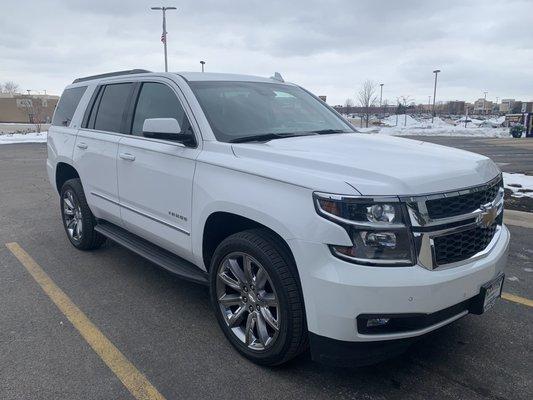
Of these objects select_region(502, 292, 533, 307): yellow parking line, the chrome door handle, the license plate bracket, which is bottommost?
select_region(502, 292, 533, 307): yellow parking line

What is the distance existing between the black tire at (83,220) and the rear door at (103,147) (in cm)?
13

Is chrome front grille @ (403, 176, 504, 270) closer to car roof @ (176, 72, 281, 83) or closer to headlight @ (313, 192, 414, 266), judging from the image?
headlight @ (313, 192, 414, 266)

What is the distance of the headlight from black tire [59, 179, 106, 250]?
3.66 m

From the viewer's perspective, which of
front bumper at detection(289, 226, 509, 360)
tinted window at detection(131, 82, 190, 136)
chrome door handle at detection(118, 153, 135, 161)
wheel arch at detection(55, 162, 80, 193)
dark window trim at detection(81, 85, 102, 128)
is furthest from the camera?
wheel arch at detection(55, 162, 80, 193)

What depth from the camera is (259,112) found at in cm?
394

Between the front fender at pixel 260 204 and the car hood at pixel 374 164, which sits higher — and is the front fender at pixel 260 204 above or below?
below

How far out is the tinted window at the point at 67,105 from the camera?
565 cm

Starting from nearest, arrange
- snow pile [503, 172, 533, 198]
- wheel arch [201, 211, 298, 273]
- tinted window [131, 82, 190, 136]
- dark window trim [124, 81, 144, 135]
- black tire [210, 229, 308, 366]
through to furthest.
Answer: black tire [210, 229, 308, 366] < wheel arch [201, 211, 298, 273] < tinted window [131, 82, 190, 136] < dark window trim [124, 81, 144, 135] < snow pile [503, 172, 533, 198]

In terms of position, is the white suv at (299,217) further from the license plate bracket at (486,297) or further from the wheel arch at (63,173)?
the wheel arch at (63,173)

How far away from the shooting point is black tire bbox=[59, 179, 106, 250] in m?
5.27

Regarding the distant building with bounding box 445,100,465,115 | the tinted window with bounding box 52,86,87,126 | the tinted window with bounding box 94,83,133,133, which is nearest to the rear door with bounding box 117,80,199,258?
the tinted window with bounding box 94,83,133,133

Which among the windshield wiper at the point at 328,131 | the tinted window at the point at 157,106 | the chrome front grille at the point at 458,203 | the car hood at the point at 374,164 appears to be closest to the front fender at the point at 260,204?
the car hood at the point at 374,164

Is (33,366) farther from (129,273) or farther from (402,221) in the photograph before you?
(402,221)

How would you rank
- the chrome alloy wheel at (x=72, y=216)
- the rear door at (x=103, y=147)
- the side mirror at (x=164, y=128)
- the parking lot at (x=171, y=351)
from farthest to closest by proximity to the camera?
1. the chrome alloy wheel at (x=72, y=216)
2. the rear door at (x=103, y=147)
3. the side mirror at (x=164, y=128)
4. the parking lot at (x=171, y=351)
